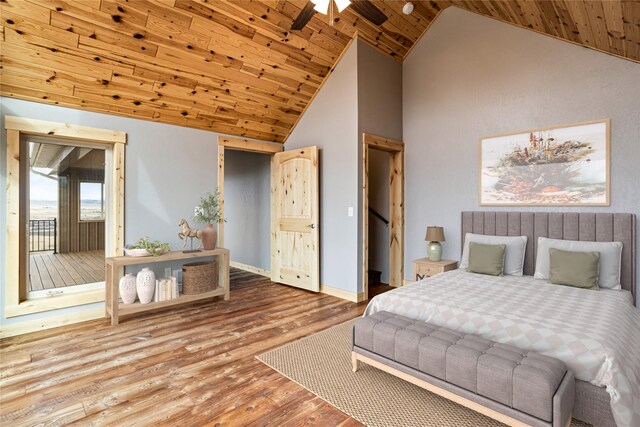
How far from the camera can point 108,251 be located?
3988 millimetres

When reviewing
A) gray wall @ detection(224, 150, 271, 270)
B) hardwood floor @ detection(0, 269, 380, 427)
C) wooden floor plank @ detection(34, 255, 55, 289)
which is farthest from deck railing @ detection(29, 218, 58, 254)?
gray wall @ detection(224, 150, 271, 270)

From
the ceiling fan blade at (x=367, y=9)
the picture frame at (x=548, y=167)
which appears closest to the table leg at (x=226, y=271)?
the ceiling fan blade at (x=367, y=9)

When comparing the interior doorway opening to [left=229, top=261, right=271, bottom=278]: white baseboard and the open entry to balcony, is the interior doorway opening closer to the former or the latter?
[left=229, top=261, right=271, bottom=278]: white baseboard

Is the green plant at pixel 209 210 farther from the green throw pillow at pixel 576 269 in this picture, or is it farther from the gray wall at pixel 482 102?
the green throw pillow at pixel 576 269

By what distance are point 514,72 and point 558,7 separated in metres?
1.07

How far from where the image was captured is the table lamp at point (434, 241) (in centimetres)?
438

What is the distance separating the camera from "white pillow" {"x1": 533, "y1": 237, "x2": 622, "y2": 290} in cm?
312

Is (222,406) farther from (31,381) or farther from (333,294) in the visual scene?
(333,294)

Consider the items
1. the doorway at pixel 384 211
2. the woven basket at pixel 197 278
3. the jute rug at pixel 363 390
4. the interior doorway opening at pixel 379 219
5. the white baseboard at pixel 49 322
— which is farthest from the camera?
the interior doorway opening at pixel 379 219

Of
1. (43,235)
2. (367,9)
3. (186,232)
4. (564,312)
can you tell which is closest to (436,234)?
(564,312)

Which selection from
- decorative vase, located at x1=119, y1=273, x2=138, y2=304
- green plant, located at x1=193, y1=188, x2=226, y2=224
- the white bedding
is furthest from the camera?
green plant, located at x1=193, y1=188, x2=226, y2=224

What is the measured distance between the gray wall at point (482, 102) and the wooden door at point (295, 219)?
1489 millimetres

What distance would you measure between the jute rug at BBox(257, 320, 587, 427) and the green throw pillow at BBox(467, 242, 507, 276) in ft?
5.83

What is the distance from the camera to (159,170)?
423 centimetres
